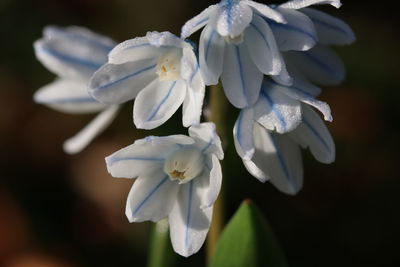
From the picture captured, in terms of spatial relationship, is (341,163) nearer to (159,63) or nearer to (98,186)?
(98,186)

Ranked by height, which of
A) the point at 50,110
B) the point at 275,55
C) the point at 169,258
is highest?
the point at 275,55

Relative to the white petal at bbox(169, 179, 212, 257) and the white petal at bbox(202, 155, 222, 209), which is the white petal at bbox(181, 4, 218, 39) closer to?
the white petal at bbox(202, 155, 222, 209)

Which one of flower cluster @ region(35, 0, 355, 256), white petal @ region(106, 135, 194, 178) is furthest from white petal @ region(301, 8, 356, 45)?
white petal @ region(106, 135, 194, 178)

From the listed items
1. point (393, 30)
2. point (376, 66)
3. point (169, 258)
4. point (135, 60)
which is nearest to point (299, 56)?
point (135, 60)

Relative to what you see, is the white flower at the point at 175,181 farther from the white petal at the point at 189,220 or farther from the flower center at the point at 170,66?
the flower center at the point at 170,66

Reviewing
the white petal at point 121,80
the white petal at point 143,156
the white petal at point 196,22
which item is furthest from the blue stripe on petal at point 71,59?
the white petal at point 196,22
